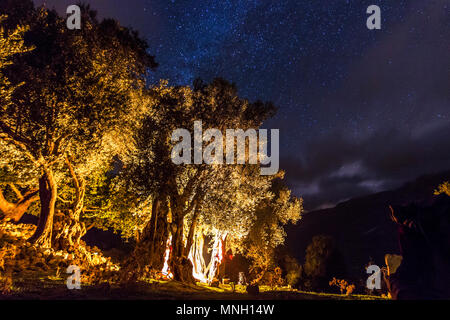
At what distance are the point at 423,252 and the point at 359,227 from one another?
123850mm

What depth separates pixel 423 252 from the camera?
9562 millimetres

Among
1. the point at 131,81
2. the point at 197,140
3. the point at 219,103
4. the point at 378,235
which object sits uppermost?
the point at 131,81

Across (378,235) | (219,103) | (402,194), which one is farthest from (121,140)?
(402,194)

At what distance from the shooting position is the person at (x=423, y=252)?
9164 millimetres

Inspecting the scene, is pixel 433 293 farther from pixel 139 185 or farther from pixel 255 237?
pixel 255 237

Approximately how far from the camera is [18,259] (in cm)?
1583

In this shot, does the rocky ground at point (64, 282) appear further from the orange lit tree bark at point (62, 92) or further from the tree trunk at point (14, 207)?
the tree trunk at point (14, 207)

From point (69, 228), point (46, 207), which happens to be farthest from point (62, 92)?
point (69, 228)

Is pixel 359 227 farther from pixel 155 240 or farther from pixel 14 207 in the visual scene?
pixel 14 207

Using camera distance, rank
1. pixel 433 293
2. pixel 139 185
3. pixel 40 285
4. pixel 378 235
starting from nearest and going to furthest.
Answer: pixel 433 293, pixel 40 285, pixel 139 185, pixel 378 235

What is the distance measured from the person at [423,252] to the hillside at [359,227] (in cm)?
6847

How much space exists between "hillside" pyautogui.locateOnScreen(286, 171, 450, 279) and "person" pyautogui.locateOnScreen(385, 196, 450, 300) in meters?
68.5

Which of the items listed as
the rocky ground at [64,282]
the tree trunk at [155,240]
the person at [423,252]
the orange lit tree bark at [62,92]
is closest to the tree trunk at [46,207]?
the orange lit tree bark at [62,92]
